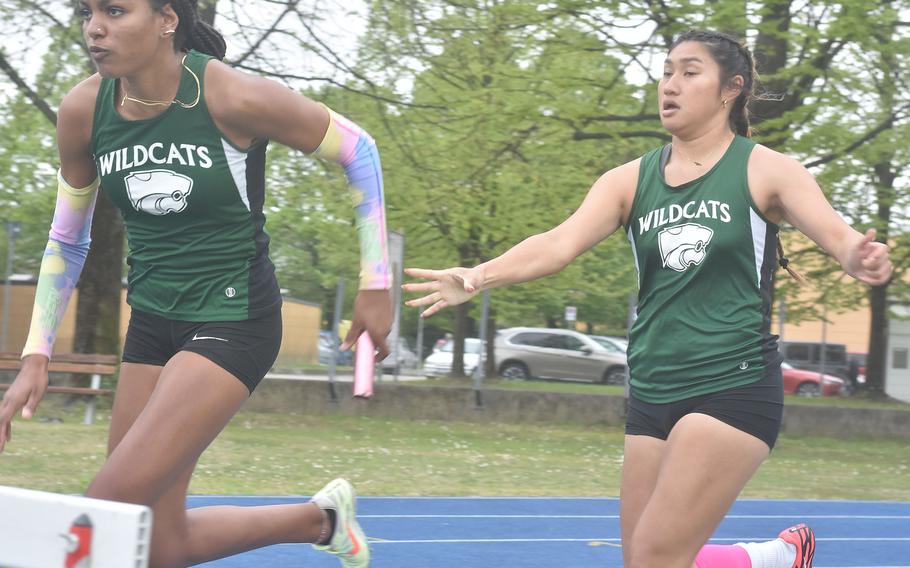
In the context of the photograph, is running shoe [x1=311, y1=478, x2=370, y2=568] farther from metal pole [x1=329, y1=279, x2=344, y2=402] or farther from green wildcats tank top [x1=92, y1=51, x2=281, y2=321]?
metal pole [x1=329, y1=279, x2=344, y2=402]

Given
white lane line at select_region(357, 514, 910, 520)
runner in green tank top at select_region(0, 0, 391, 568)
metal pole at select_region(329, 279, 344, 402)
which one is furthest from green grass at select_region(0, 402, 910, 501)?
runner in green tank top at select_region(0, 0, 391, 568)

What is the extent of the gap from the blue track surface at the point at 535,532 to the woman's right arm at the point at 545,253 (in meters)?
3.19

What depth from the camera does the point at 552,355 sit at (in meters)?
30.8

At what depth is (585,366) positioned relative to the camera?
30.5m

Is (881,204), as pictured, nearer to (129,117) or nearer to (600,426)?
(600,426)

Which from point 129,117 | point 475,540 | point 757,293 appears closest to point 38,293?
point 129,117

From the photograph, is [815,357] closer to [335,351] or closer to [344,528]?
[335,351]

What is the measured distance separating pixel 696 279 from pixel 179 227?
5.24 feet

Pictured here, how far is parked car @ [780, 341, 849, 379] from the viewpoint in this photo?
34.4 metres

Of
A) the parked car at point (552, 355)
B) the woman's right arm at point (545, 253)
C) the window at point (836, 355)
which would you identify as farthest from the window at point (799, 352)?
the woman's right arm at point (545, 253)

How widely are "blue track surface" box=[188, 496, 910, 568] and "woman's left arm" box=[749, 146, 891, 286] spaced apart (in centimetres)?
361

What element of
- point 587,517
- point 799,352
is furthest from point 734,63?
point 799,352

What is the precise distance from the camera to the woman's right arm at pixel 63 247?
3906 mm

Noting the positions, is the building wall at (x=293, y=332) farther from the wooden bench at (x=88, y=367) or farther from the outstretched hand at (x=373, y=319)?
the outstretched hand at (x=373, y=319)
